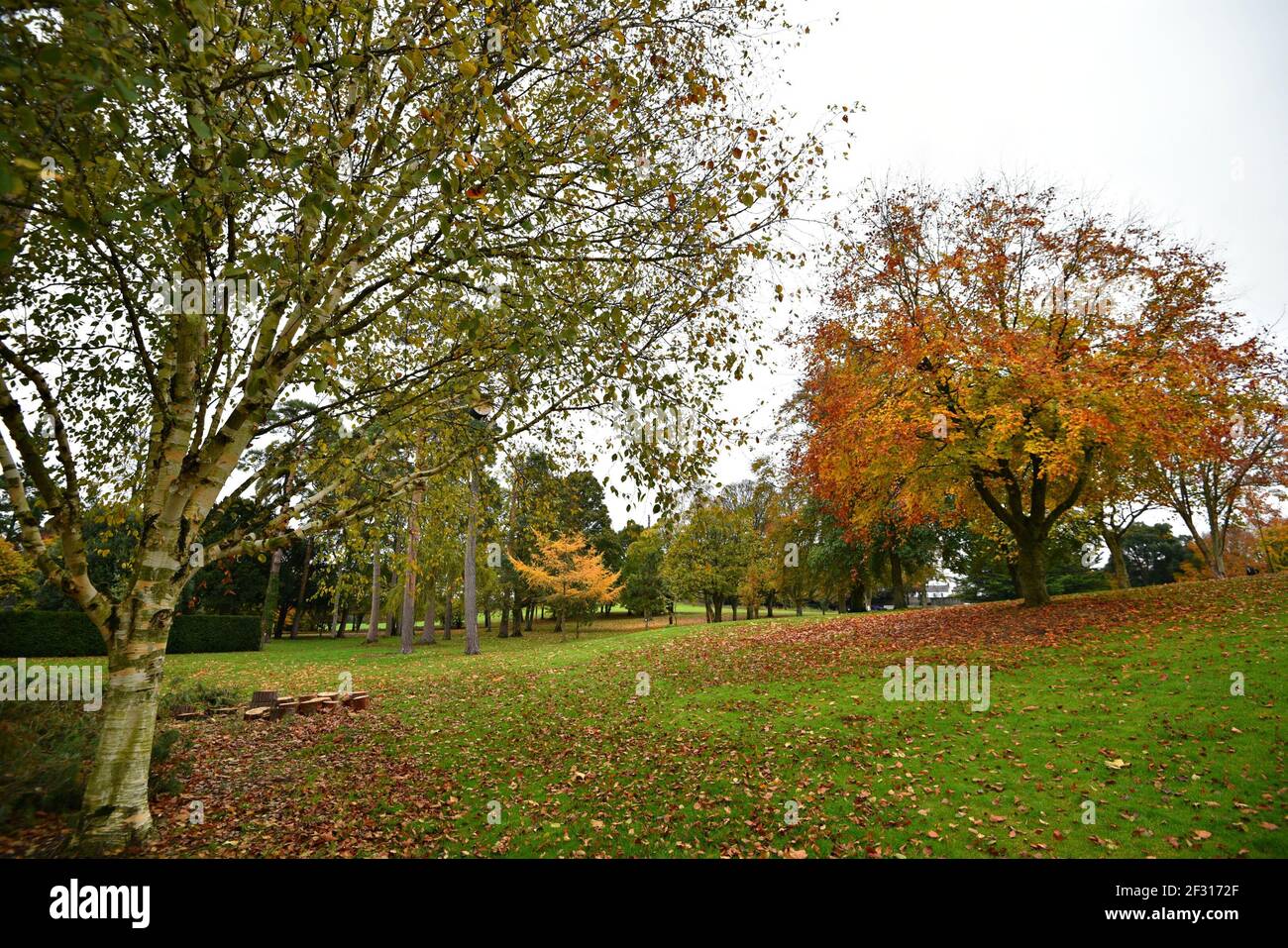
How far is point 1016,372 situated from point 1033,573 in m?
6.99

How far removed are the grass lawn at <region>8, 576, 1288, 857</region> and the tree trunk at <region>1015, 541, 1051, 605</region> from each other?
293 cm

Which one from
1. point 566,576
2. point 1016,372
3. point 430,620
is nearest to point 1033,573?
point 1016,372

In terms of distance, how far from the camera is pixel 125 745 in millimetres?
4844

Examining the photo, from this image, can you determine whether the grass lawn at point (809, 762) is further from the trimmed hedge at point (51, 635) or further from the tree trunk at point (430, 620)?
the trimmed hedge at point (51, 635)

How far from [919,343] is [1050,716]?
30.1ft

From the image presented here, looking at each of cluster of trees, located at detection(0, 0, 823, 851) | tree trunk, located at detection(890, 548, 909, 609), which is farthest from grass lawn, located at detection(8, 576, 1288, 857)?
tree trunk, located at detection(890, 548, 909, 609)

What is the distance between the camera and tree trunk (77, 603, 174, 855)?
4.72 meters

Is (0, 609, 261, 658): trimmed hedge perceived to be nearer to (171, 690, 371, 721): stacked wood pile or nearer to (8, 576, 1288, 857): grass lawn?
(171, 690, 371, 721): stacked wood pile

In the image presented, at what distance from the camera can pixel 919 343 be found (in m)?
14.1

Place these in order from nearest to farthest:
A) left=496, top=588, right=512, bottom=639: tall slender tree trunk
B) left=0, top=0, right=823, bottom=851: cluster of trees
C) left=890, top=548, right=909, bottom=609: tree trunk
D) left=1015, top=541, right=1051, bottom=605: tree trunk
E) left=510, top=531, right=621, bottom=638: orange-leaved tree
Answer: left=0, top=0, right=823, bottom=851: cluster of trees
left=1015, top=541, right=1051, bottom=605: tree trunk
left=890, top=548, right=909, bottom=609: tree trunk
left=510, top=531, right=621, bottom=638: orange-leaved tree
left=496, top=588, right=512, bottom=639: tall slender tree trunk

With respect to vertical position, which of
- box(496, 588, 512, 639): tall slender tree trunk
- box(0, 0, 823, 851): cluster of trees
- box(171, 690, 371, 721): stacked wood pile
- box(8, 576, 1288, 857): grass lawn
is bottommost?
box(496, 588, 512, 639): tall slender tree trunk

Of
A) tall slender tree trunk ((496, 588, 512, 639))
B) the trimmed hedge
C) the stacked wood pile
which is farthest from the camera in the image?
tall slender tree trunk ((496, 588, 512, 639))

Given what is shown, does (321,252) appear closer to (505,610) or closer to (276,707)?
(276,707)
